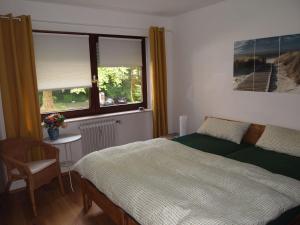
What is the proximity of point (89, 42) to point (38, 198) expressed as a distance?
2314 mm

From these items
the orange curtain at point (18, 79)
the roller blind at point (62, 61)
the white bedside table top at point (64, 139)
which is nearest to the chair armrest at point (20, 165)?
the orange curtain at point (18, 79)

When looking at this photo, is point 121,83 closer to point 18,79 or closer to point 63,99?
point 63,99

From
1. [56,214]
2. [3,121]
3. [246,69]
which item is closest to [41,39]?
[3,121]

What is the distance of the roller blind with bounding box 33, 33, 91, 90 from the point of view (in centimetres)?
346

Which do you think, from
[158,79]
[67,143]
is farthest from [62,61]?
[158,79]

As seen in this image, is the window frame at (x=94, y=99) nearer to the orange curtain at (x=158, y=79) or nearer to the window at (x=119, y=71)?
the window at (x=119, y=71)

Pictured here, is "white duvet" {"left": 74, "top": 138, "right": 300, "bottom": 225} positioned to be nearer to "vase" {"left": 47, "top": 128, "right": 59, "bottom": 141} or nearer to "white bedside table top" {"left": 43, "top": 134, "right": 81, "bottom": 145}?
"white bedside table top" {"left": 43, "top": 134, "right": 81, "bottom": 145}

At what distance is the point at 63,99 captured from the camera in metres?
3.78

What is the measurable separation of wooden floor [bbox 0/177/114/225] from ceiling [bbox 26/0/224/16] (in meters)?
2.52

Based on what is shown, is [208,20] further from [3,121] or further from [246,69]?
[3,121]

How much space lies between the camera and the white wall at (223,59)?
3.00 m

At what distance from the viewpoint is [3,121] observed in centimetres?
318

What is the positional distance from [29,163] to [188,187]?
7.01ft

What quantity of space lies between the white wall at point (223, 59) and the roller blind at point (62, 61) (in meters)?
1.63
